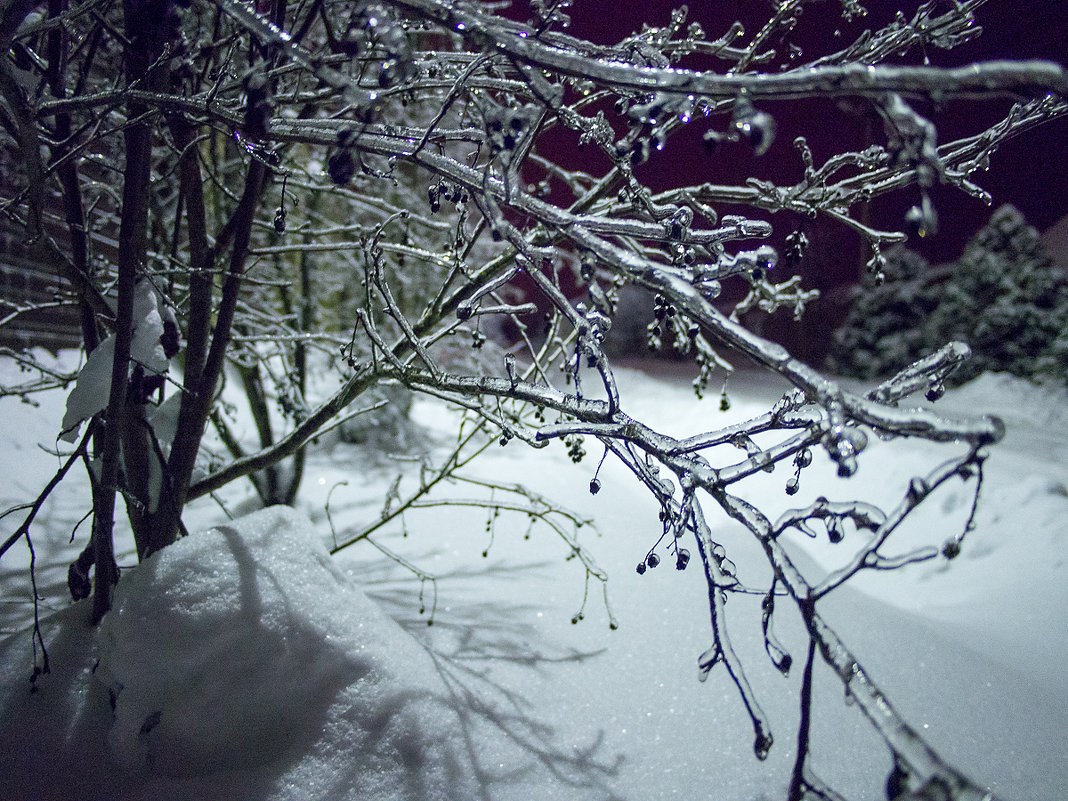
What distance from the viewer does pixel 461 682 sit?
1.89 metres

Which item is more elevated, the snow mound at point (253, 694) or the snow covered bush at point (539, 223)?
the snow covered bush at point (539, 223)

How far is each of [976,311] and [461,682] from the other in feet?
33.2

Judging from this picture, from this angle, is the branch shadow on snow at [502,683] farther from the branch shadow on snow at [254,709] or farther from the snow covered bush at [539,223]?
the snow covered bush at [539,223]

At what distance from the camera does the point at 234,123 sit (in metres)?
1.23

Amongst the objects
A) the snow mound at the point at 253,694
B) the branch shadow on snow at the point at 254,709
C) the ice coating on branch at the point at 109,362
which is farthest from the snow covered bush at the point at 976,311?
the ice coating on branch at the point at 109,362

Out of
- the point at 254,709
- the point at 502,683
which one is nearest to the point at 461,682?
the point at 502,683

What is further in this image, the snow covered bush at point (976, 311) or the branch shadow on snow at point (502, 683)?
the snow covered bush at point (976, 311)

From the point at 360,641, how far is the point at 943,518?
12.8 ft

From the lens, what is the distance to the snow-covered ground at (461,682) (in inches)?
59.9

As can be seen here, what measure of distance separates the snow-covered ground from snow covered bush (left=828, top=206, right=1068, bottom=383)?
629 cm

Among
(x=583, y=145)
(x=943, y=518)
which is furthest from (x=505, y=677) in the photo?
(x=943, y=518)

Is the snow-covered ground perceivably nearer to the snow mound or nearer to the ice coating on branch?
the snow mound

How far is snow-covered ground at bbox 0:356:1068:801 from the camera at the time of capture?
1521mm

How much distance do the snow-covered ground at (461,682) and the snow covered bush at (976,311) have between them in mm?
6287
